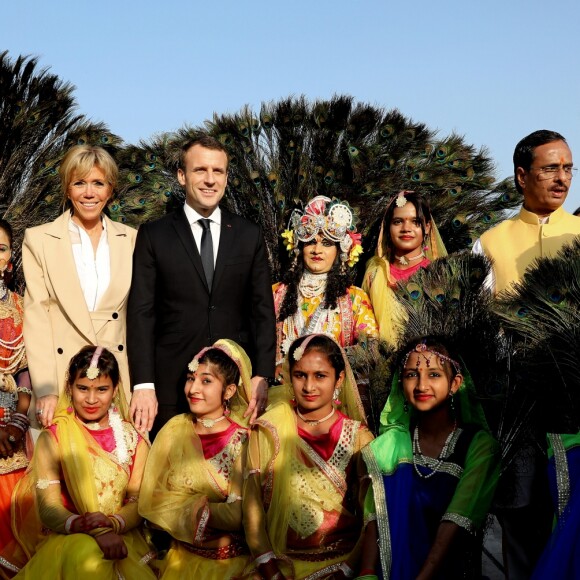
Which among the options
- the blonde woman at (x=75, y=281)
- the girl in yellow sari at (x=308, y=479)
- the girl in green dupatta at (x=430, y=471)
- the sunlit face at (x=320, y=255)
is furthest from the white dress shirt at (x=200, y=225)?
the girl in green dupatta at (x=430, y=471)

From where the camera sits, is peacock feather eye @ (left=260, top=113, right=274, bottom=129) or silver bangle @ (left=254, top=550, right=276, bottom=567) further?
peacock feather eye @ (left=260, top=113, right=274, bottom=129)

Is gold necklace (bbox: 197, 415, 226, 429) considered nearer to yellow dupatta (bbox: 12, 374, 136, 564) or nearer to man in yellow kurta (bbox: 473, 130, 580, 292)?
yellow dupatta (bbox: 12, 374, 136, 564)

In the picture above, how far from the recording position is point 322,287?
17.7ft

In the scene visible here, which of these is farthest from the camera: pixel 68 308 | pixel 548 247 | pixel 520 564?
pixel 548 247

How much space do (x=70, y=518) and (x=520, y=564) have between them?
78.5 inches

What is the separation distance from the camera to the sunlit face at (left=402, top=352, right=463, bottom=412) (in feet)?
12.8

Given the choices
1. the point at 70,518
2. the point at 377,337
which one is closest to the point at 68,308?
the point at 70,518

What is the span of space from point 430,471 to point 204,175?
6.05 ft

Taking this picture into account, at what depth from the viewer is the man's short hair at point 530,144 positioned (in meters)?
4.69

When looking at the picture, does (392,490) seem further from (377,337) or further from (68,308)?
(68,308)

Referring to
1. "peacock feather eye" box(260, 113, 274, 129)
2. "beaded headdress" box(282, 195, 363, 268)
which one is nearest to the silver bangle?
"beaded headdress" box(282, 195, 363, 268)

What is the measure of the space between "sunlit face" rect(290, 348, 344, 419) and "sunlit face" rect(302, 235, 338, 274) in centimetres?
126

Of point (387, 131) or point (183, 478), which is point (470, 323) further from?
point (387, 131)

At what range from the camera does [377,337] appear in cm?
505
